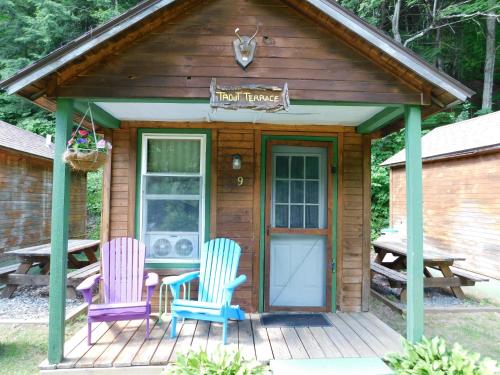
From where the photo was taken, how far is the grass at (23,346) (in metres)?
2.93

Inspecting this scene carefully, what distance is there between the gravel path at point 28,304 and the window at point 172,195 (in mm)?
1695

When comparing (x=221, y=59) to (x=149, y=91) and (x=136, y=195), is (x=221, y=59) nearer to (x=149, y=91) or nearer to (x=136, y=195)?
(x=149, y=91)

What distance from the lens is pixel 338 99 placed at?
2883 mm

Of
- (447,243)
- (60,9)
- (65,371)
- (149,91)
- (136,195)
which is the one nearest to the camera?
(65,371)

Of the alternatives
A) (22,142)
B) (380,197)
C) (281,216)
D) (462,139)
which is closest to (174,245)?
(281,216)

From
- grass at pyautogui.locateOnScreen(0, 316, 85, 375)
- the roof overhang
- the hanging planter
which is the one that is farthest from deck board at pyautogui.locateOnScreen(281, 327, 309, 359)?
the roof overhang

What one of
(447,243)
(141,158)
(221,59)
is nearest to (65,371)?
(141,158)

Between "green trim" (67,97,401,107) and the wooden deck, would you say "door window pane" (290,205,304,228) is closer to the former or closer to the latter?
the wooden deck

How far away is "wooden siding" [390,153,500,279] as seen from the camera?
6777mm

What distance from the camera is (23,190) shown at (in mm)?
7887

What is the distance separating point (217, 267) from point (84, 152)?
1679 millimetres

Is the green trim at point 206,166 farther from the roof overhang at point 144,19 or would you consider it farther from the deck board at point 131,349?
the roof overhang at point 144,19

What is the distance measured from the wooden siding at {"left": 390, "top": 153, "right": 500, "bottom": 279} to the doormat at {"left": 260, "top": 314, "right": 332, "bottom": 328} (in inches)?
191

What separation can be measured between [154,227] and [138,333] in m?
1.20
